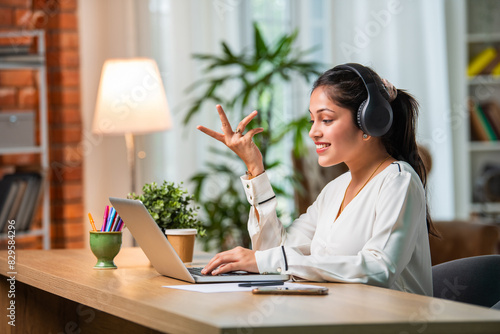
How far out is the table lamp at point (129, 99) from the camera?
3.45 m

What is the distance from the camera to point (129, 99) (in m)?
3.45

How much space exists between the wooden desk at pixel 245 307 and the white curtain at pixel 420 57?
3287 mm

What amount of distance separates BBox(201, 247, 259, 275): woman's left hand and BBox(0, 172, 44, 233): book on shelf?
84.5 inches

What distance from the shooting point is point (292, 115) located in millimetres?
4746

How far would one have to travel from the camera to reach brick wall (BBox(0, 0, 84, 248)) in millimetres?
4082

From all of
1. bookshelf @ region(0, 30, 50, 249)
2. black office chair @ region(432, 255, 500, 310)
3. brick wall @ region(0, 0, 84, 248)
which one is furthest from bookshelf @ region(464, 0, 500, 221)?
black office chair @ region(432, 255, 500, 310)

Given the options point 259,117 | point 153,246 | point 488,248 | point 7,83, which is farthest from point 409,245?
point 7,83

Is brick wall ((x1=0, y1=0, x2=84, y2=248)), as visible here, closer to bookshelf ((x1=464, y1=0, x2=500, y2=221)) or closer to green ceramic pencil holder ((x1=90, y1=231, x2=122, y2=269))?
green ceramic pencil holder ((x1=90, y1=231, x2=122, y2=269))

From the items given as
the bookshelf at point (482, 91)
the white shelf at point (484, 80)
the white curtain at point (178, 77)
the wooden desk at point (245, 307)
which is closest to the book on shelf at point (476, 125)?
the bookshelf at point (482, 91)

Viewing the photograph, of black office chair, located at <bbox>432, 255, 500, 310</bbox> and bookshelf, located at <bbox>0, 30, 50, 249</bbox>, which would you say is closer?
black office chair, located at <bbox>432, 255, 500, 310</bbox>

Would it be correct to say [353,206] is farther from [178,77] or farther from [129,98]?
[178,77]

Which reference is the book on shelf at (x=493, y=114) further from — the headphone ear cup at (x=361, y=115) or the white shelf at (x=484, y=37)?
the headphone ear cup at (x=361, y=115)

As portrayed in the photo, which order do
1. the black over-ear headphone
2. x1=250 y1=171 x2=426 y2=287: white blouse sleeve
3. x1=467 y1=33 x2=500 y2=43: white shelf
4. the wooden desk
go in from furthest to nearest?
x1=467 y1=33 x2=500 y2=43: white shelf
the black over-ear headphone
x1=250 y1=171 x2=426 y2=287: white blouse sleeve
the wooden desk

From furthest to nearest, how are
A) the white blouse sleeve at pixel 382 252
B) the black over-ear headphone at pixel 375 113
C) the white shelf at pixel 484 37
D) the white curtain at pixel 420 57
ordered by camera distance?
1. the white shelf at pixel 484 37
2. the white curtain at pixel 420 57
3. the black over-ear headphone at pixel 375 113
4. the white blouse sleeve at pixel 382 252
